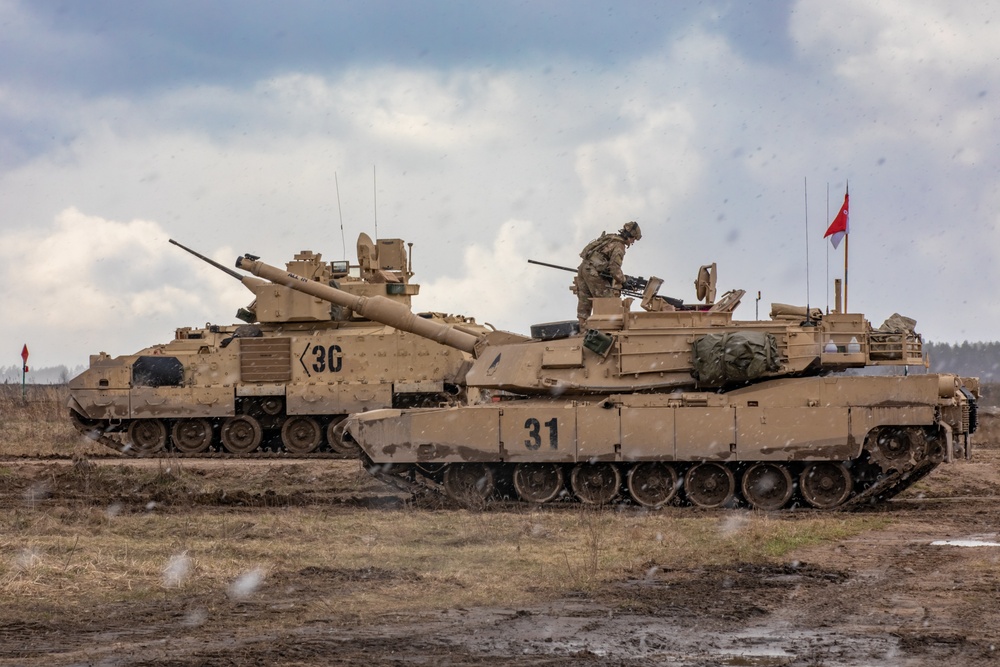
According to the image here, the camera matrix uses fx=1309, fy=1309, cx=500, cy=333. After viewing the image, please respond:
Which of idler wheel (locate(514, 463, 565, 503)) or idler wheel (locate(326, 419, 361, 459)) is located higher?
idler wheel (locate(326, 419, 361, 459))

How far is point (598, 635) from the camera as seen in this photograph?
354 inches

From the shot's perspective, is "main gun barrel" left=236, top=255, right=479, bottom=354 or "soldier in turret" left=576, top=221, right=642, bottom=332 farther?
"main gun barrel" left=236, top=255, right=479, bottom=354

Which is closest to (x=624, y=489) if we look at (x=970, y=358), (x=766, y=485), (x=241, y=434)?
(x=766, y=485)

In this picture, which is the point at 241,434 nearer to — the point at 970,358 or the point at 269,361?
the point at 269,361

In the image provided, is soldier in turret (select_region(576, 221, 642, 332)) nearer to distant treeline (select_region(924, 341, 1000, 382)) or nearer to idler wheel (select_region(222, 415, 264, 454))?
idler wheel (select_region(222, 415, 264, 454))

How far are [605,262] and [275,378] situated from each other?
10.7 m

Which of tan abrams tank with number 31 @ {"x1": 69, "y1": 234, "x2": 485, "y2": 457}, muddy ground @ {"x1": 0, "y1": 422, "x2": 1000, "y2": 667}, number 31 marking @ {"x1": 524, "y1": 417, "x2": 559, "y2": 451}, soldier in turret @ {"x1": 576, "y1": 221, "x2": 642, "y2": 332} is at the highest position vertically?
soldier in turret @ {"x1": 576, "y1": 221, "x2": 642, "y2": 332}

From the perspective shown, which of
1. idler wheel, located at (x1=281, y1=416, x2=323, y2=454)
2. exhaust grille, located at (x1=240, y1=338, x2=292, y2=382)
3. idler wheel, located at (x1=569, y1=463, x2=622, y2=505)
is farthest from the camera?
idler wheel, located at (x1=281, y1=416, x2=323, y2=454)

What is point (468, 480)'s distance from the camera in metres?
18.3

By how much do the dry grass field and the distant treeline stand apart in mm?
109968

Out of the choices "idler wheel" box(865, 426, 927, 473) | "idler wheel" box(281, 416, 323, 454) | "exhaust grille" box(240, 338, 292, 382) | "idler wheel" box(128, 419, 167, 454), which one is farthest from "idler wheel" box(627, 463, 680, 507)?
"idler wheel" box(128, 419, 167, 454)

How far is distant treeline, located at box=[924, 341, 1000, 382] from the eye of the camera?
412ft

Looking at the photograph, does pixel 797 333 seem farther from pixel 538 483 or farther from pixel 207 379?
pixel 207 379

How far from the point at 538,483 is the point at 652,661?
10.1m
